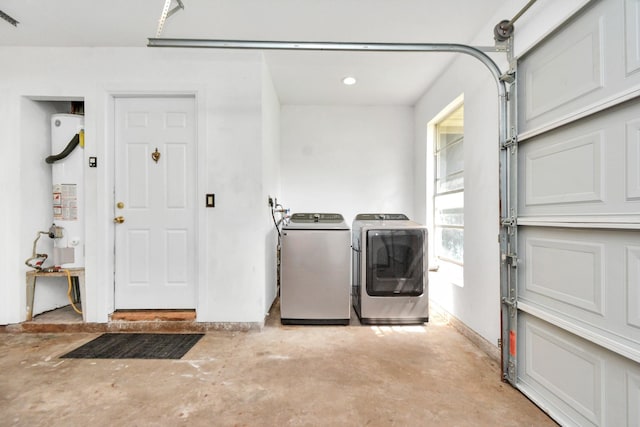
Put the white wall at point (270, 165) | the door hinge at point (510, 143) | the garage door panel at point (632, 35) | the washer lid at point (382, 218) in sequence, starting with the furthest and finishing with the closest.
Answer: the washer lid at point (382, 218) → the white wall at point (270, 165) → the door hinge at point (510, 143) → the garage door panel at point (632, 35)

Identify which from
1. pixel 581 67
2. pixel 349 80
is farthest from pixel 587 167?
pixel 349 80

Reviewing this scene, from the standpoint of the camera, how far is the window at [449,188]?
3.09m

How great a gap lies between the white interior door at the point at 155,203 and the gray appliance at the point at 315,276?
889mm

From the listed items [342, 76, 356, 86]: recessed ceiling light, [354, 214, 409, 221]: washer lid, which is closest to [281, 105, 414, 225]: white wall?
[354, 214, 409, 221]: washer lid

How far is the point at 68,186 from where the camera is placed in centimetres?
279

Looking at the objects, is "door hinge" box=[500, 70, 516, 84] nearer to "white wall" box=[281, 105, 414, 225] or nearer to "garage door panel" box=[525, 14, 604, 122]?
"garage door panel" box=[525, 14, 604, 122]

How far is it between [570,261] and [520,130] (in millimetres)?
813

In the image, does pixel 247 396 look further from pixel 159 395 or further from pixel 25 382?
pixel 25 382

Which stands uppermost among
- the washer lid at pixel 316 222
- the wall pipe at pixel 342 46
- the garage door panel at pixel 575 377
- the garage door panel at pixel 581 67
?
the wall pipe at pixel 342 46

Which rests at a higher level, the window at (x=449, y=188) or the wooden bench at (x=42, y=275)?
the window at (x=449, y=188)

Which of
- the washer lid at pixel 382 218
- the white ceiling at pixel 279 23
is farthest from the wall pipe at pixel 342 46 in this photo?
the washer lid at pixel 382 218

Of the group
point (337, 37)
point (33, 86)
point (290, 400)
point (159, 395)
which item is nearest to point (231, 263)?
point (159, 395)

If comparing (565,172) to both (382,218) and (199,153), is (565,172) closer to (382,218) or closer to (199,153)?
(382,218)

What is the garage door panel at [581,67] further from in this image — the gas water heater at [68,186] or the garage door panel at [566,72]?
the gas water heater at [68,186]
